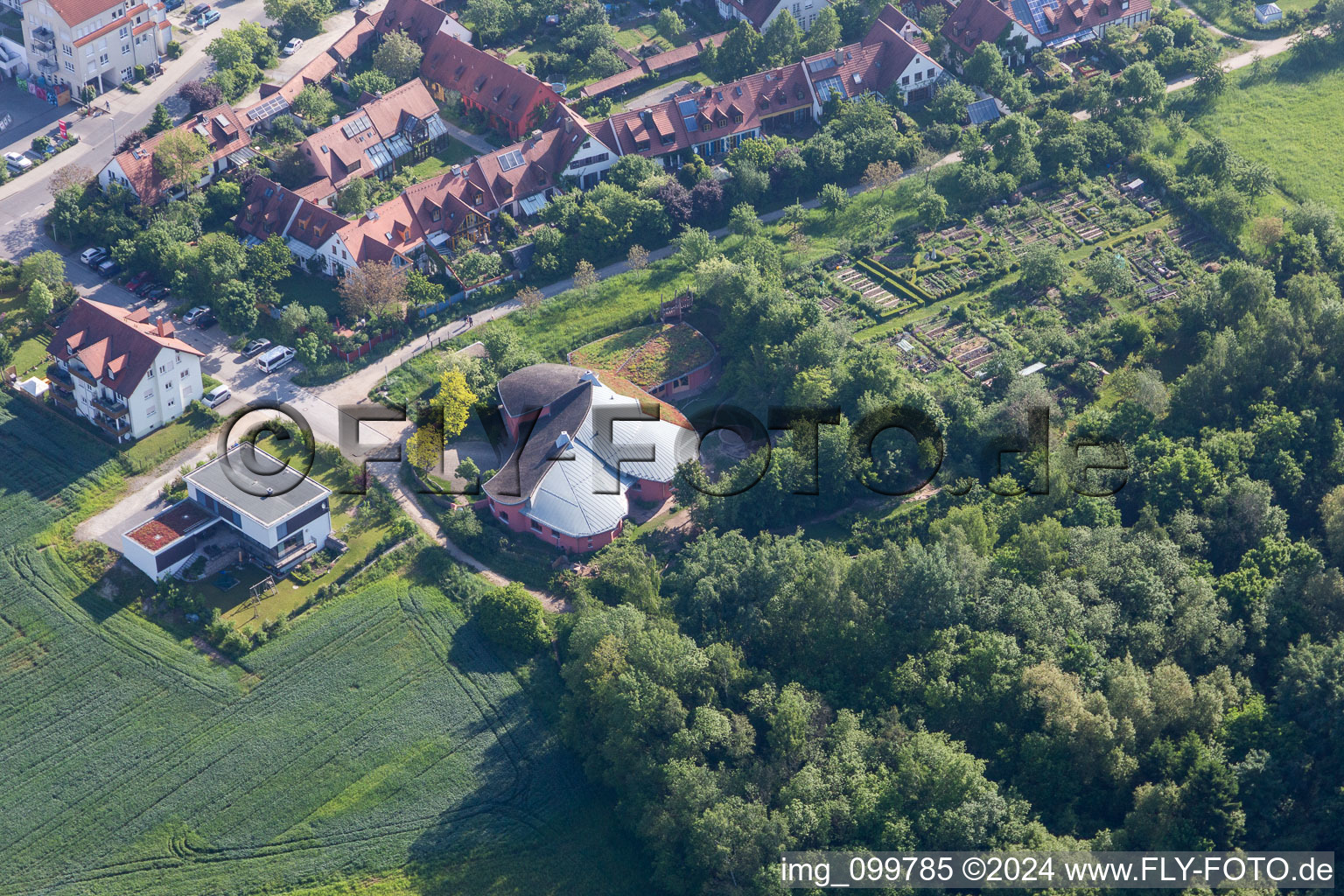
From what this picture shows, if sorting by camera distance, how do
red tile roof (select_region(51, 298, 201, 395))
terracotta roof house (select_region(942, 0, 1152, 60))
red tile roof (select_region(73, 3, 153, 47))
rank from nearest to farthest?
red tile roof (select_region(51, 298, 201, 395))
red tile roof (select_region(73, 3, 153, 47))
terracotta roof house (select_region(942, 0, 1152, 60))

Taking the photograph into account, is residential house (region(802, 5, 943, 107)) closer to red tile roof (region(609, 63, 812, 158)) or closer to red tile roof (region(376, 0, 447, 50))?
red tile roof (region(609, 63, 812, 158))

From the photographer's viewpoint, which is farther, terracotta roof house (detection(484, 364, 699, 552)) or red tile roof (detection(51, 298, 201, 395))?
red tile roof (detection(51, 298, 201, 395))

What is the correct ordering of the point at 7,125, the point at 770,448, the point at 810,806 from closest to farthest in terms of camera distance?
1. the point at 810,806
2. the point at 770,448
3. the point at 7,125

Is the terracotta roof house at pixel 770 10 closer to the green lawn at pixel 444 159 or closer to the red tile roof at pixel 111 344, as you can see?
the green lawn at pixel 444 159

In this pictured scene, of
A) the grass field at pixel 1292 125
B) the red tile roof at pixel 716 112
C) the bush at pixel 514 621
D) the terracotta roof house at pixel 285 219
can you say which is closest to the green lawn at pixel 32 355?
the terracotta roof house at pixel 285 219

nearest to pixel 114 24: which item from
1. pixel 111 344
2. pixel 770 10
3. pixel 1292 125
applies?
pixel 111 344

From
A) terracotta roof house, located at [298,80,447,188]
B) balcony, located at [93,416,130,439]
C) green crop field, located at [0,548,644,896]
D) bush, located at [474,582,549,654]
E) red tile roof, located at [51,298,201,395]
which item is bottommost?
green crop field, located at [0,548,644,896]

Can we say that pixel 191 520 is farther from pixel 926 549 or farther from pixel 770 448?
pixel 926 549

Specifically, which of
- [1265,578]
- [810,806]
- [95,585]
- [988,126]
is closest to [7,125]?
[95,585]

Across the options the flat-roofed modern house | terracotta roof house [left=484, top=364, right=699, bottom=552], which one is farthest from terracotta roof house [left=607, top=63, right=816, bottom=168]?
the flat-roofed modern house
